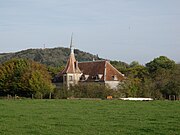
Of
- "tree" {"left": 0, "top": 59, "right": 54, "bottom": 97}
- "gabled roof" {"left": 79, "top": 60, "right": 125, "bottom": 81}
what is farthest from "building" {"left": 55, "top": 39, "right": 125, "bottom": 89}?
"tree" {"left": 0, "top": 59, "right": 54, "bottom": 97}

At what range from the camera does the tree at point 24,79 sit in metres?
66.9

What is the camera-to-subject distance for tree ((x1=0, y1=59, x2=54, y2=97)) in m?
66.9

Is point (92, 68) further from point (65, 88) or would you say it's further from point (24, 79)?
point (65, 88)

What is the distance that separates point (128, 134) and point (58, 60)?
17991 cm

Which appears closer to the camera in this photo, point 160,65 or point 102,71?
point 102,71

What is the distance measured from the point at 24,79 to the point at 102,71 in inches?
691

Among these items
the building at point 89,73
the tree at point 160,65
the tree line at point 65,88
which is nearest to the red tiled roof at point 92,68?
the building at point 89,73

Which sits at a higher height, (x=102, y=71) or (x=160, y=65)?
(x=160, y=65)

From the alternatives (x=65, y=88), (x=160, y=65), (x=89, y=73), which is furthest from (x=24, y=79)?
(x=160, y=65)

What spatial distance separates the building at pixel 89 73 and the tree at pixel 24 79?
8912 millimetres

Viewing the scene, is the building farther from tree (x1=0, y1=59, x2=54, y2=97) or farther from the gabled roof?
tree (x1=0, y1=59, x2=54, y2=97)

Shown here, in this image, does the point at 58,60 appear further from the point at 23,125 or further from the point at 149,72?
the point at 23,125

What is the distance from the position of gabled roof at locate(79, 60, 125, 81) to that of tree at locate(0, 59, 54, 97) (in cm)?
1169

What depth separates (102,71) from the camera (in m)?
79.2
